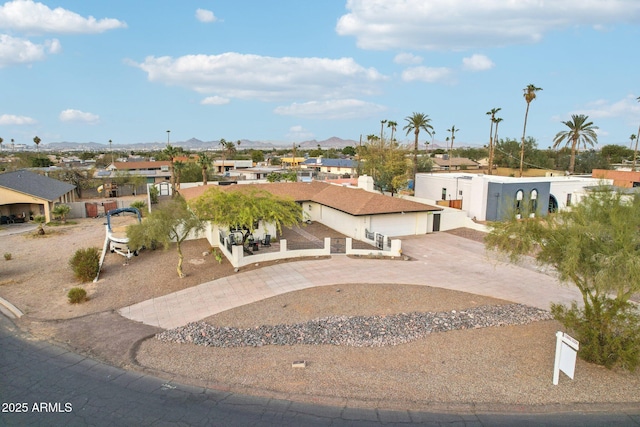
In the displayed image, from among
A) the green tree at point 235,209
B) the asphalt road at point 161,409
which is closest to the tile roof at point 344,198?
the green tree at point 235,209

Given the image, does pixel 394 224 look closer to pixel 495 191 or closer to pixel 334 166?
pixel 495 191

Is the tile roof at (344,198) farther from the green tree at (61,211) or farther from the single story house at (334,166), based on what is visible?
the single story house at (334,166)

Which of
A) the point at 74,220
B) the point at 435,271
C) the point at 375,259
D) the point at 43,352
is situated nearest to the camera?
the point at 43,352

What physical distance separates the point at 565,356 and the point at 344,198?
23.6 metres

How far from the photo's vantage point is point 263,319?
15883 millimetres

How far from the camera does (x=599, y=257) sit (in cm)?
1105

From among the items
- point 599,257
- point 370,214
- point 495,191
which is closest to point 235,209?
point 370,214

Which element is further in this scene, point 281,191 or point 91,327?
point 281,191

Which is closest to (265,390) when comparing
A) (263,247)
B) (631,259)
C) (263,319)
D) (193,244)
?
(263,319)

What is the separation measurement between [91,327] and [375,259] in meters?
15.4

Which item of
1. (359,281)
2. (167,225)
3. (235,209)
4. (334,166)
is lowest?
(359,281)

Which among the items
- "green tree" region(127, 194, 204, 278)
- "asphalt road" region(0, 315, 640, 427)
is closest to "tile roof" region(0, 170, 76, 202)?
"green tree" region(127, 194, 204, 278)

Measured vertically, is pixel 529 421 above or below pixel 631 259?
below

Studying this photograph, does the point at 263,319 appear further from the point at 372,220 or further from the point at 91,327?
the point at 372,220
